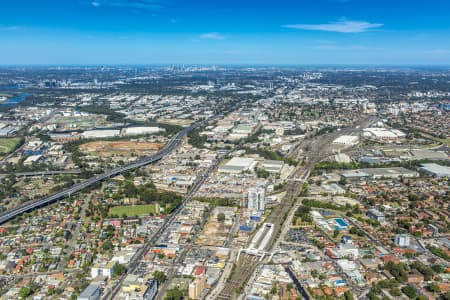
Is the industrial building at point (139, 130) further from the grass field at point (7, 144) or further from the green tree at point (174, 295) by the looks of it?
the green tree at point (174, 295)

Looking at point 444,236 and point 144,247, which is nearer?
point 144,247

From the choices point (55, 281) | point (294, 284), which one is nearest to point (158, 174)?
point (55, 281)

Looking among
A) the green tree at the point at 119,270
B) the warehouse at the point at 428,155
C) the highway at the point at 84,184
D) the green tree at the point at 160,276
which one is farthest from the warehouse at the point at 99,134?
the green tree at the point at 160,276

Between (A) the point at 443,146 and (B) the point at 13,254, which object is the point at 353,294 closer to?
(B) the point at 13,254

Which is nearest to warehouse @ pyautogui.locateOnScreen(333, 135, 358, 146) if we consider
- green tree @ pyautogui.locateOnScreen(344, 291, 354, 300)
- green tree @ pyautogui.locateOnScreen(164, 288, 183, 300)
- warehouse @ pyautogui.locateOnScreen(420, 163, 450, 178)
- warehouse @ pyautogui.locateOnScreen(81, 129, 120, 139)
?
warehouse @ pyautogui.locateOnScreen(420, 163, 450, 178)

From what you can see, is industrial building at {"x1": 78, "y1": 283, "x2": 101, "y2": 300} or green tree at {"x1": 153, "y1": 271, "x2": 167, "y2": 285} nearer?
industrial building at {"x1": 78, "y1": 283, "x2": 101, "y2": 300}

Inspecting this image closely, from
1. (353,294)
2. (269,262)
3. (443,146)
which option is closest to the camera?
(353,294)

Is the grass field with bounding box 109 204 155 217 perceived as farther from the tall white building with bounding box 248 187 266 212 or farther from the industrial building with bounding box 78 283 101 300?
the industrial building with bounding box 78 283 101 300
